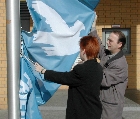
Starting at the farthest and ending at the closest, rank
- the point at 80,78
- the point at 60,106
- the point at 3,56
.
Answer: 1. the point at 60,106
2. the point at 3,56
3. the point at 80,78

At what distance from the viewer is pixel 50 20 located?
435cm

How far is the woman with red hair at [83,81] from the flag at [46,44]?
0.54m

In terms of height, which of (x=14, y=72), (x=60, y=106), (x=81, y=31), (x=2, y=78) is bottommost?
(x=60, y=106)

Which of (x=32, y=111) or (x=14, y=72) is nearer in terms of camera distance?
(x=14, y=72)

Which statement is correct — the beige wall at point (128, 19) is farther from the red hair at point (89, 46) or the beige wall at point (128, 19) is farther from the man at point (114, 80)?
the red hair at point (89, 46)

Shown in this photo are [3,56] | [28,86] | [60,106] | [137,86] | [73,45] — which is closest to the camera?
[28,86]

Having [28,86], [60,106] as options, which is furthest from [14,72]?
[60,106]

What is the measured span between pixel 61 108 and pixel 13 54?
5.22m

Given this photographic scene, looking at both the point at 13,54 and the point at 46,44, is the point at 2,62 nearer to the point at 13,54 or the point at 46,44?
the point at 46,44

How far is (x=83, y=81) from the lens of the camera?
3.73 m

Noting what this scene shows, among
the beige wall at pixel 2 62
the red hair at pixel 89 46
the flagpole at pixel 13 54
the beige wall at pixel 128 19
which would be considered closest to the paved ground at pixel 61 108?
the beige wall at pixel 2 62

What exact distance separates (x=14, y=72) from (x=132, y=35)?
820cm

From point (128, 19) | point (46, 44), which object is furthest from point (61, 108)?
point (46, 44)

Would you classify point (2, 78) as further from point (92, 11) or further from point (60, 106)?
point (92, 11)
